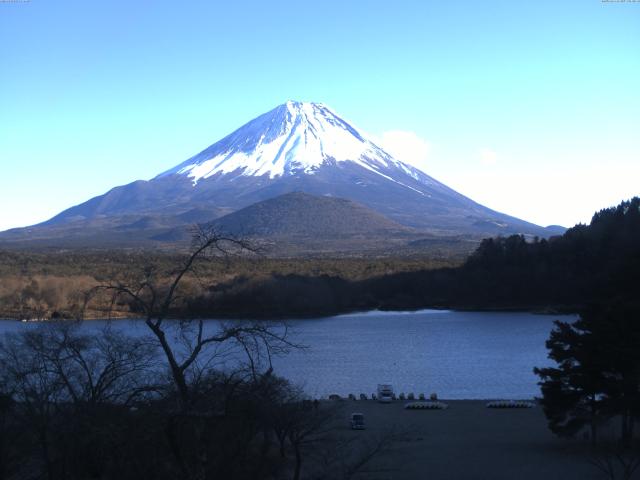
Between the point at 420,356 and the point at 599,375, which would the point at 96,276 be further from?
the point at 599,375

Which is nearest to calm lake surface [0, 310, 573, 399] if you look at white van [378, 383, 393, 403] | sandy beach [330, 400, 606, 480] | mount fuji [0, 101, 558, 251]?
white van [378, 383, 393, 403]

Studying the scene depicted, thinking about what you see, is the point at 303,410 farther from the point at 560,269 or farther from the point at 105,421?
the point at 560,269

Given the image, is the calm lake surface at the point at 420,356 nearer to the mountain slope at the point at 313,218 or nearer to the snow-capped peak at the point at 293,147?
the mountain slope at the point at 313,218

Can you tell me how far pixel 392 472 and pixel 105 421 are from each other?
5800 mm

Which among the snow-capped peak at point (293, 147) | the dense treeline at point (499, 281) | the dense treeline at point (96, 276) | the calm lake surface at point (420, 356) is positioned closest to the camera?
the calm lake surface at point (420, 356)

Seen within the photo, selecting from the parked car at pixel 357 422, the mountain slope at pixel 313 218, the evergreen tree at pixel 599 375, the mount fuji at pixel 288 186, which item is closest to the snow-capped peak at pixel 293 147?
the mount fuji at pixel 288 186

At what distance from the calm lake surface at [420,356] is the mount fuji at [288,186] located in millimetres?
63116

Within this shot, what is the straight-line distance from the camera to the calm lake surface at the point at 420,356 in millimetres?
20156

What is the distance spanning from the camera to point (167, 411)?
17.7 ft

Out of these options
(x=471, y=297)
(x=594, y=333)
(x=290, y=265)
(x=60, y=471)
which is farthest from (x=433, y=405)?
(x=290, y=265)

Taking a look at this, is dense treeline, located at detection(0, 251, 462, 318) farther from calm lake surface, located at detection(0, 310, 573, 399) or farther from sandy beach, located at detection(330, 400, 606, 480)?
sandy beach, located at detection(330, 400, 606, 480)

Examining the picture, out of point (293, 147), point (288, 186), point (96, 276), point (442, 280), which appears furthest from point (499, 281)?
point (293, 147)

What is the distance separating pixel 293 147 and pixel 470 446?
4531 inches

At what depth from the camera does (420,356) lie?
25.5 metres
